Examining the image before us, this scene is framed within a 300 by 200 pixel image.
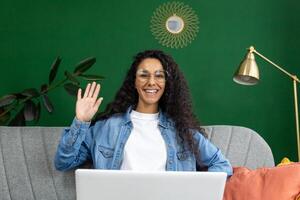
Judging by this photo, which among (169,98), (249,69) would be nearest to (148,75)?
(169,98)

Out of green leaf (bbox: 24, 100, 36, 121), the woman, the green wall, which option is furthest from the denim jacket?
the green wall

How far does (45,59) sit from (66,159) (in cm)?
111

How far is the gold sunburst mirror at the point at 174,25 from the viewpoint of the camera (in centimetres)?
306

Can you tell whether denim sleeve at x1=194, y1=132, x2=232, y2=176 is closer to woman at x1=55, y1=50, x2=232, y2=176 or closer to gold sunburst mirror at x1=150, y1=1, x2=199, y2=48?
woman at x1=55, y1=50, x2=232, y2=176

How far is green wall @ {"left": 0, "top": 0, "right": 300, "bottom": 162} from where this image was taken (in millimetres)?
3037

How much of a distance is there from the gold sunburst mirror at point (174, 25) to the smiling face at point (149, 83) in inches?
31.3

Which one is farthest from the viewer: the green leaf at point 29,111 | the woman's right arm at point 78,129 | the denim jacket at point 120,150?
the green leaf at point 29,111

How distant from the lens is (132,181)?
1.44 meters

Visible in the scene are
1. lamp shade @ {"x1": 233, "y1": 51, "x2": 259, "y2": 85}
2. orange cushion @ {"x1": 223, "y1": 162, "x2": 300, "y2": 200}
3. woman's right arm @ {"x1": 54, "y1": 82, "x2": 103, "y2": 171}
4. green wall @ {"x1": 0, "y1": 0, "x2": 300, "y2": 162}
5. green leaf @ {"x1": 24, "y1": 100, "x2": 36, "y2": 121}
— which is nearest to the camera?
orange cushion @ {"x1": 223, "y1": 162, "x2": 300, "y2": 200}

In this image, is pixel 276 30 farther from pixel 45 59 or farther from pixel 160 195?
pixel 160 195

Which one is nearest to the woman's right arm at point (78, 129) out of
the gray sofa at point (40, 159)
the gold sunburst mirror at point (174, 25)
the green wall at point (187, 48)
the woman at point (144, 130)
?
the woman at point (144, 130)

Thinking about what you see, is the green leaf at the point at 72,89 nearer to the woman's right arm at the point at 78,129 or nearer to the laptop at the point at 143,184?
the woman's right arm at the point at 78,129

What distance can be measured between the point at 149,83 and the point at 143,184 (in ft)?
2.76

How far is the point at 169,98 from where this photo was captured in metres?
2.32
